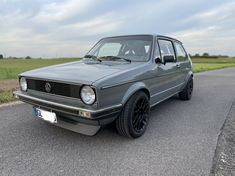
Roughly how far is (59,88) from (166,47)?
8.81ft

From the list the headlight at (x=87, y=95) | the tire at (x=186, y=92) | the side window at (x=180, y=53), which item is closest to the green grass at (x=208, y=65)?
the tire at (x=186, y=92)

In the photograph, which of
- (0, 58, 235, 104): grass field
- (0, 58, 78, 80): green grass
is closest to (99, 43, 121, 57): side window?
(0, 58, 235, 104): grass field

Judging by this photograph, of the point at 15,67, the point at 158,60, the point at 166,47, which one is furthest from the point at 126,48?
the point at 15,67

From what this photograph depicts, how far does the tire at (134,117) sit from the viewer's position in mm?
2932

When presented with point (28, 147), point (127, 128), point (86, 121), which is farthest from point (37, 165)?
point (127, 128)

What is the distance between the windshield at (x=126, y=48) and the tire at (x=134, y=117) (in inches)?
31.3

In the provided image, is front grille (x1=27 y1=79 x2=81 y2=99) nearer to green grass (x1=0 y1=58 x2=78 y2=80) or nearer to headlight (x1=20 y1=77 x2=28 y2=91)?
headlight (x1=20 y1=77 x2=28 y2=91)

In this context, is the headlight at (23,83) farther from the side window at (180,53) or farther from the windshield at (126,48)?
the side window at (180,53)

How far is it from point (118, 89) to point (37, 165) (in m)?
1.35

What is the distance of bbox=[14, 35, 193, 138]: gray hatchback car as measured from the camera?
2.52 meters

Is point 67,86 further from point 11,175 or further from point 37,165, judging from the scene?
point 11,175

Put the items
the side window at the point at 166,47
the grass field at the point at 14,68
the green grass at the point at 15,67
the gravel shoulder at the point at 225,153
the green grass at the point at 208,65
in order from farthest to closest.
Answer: the green grass at the point at 208,65 → the green grass at the point at 15,67 → the grass field at the point at 14,68 → the side window at the point at 166,47 → the gravel shoulder at the point at 225,153

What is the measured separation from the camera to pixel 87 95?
8.22ft

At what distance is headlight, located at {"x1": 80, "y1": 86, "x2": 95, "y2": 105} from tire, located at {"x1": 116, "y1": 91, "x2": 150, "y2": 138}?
0.61 meters
